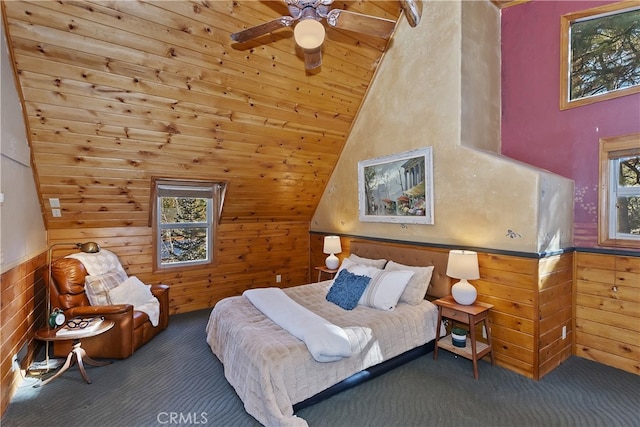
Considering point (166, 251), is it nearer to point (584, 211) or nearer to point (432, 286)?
point (432, 286)

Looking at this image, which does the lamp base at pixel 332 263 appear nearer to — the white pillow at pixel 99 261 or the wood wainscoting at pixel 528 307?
the wood wainscoting at pixel 528 307

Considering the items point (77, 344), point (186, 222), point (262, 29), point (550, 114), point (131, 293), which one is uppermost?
point (262, 29)

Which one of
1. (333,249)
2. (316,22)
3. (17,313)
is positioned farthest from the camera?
(333,249)

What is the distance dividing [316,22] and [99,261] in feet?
11.4

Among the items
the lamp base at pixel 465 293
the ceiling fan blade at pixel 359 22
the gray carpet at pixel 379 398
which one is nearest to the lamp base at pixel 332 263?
the gray carpet at pixel 379 398

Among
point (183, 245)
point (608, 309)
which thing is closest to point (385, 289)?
point (608, 309)

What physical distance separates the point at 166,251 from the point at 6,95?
2.62 metres

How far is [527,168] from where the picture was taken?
9.09ft

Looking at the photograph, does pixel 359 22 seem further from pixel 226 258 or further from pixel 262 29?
pixel 226 258

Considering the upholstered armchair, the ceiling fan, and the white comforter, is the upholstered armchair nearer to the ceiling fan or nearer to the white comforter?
the white comforter

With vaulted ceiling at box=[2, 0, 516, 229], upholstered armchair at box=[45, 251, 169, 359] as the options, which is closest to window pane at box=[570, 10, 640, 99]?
vaulted ceiling at box=[2, 0, 516, 229]

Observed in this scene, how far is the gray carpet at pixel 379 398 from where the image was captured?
2.22 metres

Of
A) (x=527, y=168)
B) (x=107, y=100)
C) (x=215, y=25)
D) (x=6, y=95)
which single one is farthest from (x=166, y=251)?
(x=527, y=168)

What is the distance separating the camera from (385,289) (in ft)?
10.4
